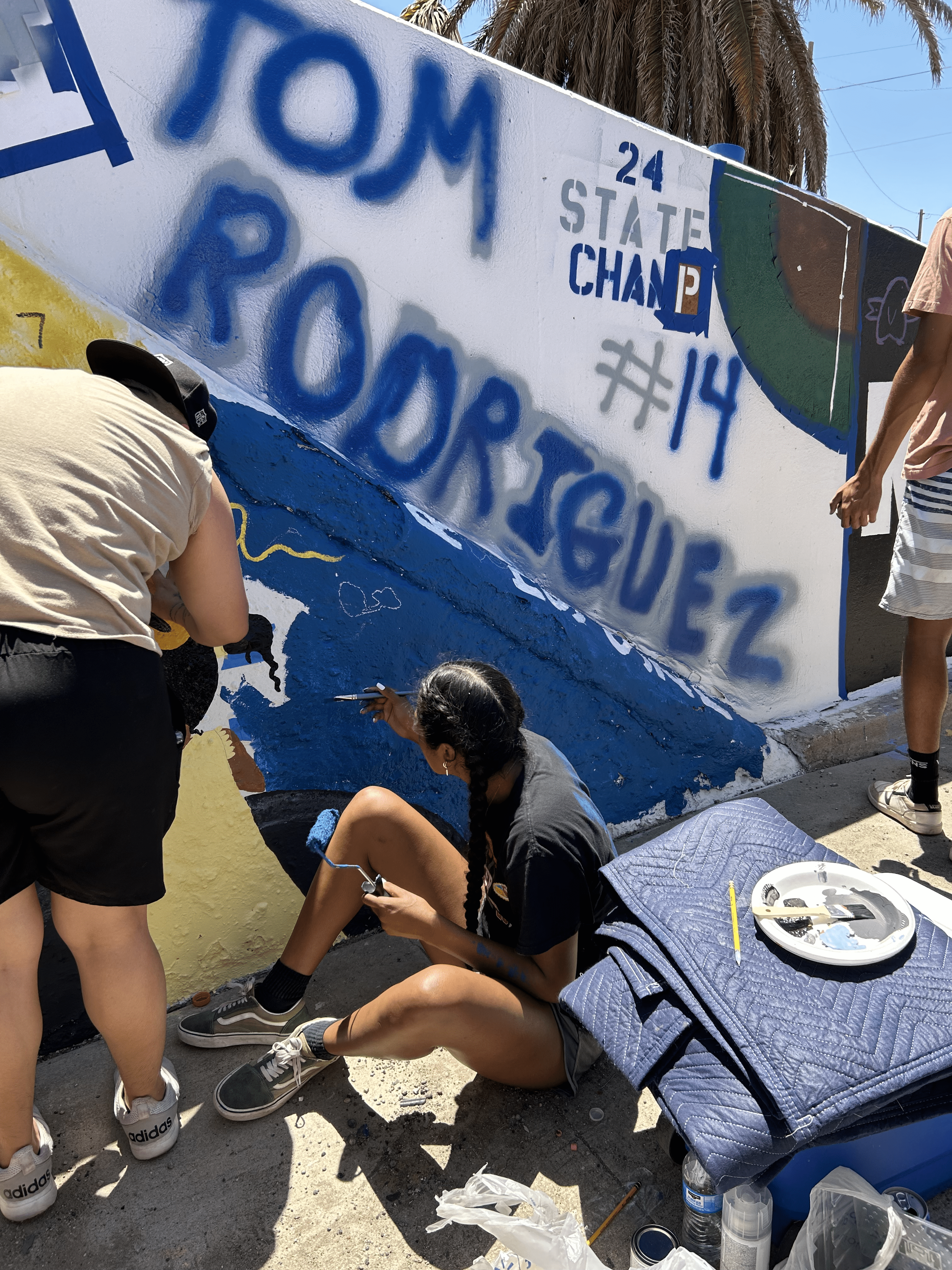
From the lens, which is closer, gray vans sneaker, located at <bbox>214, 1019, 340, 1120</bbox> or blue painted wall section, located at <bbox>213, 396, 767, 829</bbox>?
gray vans sneaker, located at <bbox>214, 1019, 340, 1120</bbox>

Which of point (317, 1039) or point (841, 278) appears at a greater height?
point (841, 278)

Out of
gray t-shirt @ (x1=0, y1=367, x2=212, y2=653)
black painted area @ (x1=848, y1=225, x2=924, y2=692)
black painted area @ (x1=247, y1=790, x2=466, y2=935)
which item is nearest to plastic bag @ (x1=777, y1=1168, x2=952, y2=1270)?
black painted area @ (x1=247, y1=790, x2=466, y2=935)

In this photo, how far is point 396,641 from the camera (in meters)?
2.35

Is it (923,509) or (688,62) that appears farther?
(688,62)

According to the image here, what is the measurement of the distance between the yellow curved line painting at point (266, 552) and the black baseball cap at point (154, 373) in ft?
0.75

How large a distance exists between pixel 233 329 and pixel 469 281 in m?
0.65

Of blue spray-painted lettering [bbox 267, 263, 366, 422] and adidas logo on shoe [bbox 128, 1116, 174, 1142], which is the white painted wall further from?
adidas logo on shoe [bbox 128, 1116, 174, 1142]

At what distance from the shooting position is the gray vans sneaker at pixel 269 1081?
1769mm

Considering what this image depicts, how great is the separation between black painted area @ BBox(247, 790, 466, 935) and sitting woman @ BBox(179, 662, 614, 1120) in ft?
1.01

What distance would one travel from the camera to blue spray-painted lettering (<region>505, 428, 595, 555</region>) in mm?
2533

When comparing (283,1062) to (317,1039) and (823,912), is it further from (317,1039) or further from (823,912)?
(823,912)

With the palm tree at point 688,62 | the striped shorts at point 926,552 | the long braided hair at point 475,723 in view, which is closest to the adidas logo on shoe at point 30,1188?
the long braided hair at point 475,723

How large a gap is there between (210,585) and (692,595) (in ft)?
5.81

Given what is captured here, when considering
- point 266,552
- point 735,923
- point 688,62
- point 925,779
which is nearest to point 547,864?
point 735,923
